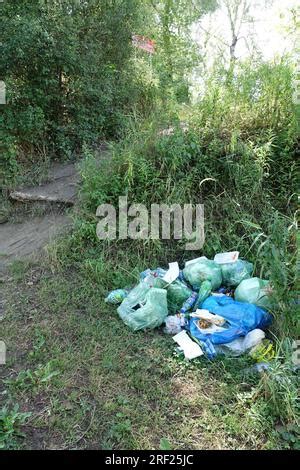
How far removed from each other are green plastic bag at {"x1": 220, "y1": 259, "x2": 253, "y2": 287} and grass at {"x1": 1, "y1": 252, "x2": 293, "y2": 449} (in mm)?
732

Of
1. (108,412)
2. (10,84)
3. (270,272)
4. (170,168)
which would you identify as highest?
(10,84)

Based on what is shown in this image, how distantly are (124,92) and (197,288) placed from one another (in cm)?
337

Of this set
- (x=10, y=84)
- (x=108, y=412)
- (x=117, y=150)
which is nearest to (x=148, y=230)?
(x=117, y=150)

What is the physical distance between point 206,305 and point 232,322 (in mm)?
252

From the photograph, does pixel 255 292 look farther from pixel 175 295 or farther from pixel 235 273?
pixel 175 295

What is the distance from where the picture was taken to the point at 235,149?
3.47 meters

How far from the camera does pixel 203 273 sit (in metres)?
2.85

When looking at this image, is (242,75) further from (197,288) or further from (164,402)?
(164,402)

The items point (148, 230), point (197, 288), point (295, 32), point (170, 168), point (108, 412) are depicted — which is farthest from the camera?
point (295, 32)

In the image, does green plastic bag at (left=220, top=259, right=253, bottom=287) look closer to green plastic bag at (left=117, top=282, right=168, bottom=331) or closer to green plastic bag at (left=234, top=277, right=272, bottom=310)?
green plastic bag at (left=234, top=277, right=272, bottom=310)

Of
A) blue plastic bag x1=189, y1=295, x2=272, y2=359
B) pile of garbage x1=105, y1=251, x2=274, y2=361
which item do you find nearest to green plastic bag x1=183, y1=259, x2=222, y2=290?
pile of garbage x1=105, y1=251, x2=274, y2=361

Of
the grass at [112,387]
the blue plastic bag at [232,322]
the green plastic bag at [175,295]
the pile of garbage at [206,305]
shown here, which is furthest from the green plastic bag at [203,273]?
the grass at [112,387]

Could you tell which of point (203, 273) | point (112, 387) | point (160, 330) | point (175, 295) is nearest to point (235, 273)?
point (203, 273)

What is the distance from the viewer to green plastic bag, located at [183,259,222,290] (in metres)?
2.85
